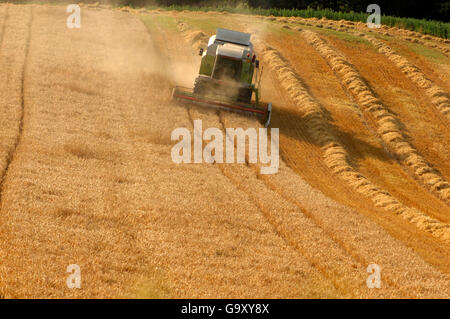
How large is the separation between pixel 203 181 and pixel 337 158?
20.3 ft

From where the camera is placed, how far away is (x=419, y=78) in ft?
102

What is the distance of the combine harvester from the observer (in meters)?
21.8

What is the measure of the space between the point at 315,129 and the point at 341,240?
10263mm

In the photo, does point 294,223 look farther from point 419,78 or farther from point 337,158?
point 419,78

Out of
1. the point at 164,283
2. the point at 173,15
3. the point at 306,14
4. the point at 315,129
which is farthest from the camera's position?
the point at 306,14

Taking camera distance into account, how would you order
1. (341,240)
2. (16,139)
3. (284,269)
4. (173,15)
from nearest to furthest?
(284,269), (341,240), (16,139), (173,15)

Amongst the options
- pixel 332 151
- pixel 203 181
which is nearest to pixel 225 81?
pixel 332 151

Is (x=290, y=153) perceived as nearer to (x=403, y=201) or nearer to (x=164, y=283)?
(x=403, y=201)

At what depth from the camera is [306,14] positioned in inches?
1907

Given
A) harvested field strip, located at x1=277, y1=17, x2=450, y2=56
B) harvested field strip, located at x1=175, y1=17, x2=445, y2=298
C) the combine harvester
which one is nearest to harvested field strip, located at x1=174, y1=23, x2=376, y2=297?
harvested field strip, located at x1=175, y1=17, x2=445, y2=298

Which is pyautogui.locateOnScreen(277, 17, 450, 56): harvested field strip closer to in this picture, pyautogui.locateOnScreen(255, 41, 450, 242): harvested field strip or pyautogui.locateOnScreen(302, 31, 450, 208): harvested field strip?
pyautogui.locateOnScreen(302, 31, 450, 208): harvested field strip

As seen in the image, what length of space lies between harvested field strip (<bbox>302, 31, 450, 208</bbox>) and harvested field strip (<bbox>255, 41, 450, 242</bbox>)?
93.5 inches

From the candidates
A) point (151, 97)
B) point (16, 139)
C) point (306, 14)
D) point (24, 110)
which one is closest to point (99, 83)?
point (151, 97)

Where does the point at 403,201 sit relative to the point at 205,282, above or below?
below
